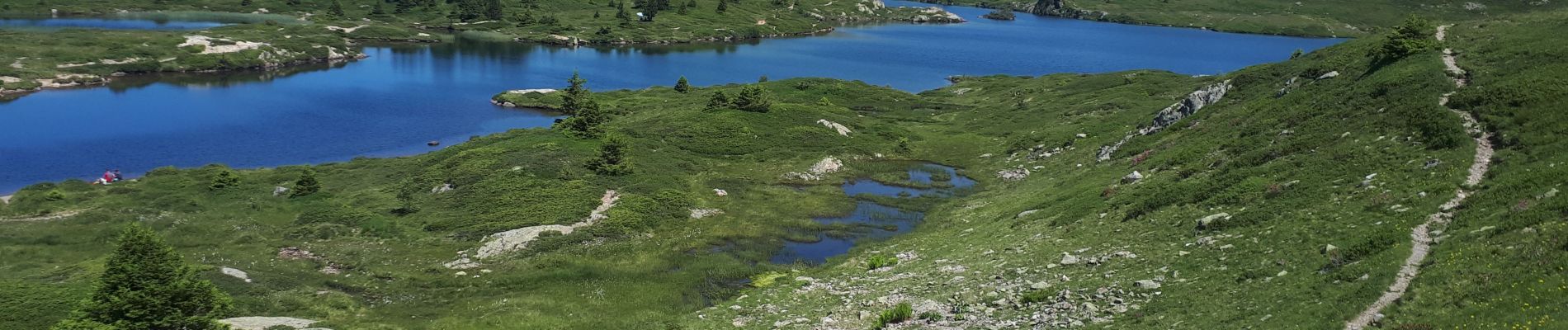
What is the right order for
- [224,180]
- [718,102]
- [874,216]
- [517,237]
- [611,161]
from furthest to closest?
[718,102] → [611,161] → [224,180] → [874,216] → [517,237]

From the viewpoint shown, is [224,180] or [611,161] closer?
[224,180]

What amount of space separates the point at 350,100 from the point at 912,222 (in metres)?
97.3

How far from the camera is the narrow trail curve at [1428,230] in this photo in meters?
23.1

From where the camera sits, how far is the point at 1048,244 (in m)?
41.0

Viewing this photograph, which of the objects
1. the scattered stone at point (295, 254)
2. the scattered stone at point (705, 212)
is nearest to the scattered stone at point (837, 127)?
the scattered stone at point (705, 212)

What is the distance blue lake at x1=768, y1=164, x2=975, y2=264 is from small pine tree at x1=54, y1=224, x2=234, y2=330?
1065 inches

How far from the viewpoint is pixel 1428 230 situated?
1108 inches

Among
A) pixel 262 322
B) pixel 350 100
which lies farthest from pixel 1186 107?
pixel 350 100

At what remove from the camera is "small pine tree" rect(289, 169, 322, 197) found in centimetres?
5906

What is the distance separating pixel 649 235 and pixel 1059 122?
161 ft

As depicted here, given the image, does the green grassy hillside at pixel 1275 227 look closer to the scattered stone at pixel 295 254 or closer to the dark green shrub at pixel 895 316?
the dark green shrub at pixel 895 316

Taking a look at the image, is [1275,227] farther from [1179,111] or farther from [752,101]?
[752,101]

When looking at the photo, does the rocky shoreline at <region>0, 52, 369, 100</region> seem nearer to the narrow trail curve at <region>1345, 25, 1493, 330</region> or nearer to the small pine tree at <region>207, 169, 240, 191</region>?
the small pine tree at <region>207, 169, 240, 191</region>

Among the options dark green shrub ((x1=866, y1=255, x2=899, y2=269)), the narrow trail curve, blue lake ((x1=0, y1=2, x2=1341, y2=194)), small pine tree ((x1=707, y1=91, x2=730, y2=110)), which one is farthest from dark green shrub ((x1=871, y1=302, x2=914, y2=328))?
blue lake ((x1=0, y1=2, x2=1341, y2=194))
